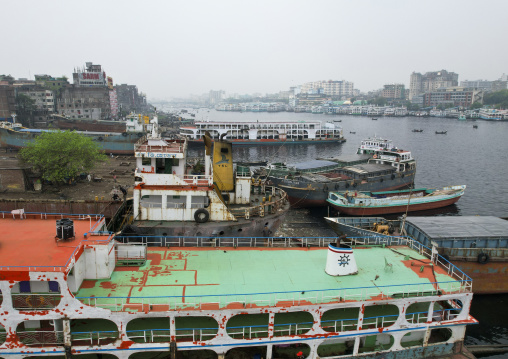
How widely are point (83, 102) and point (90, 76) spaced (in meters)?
21.7

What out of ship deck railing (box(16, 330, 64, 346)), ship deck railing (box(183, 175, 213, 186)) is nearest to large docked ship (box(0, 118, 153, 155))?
ship deck railing (box(183, 175, 213, 186))

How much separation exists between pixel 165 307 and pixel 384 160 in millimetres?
42326

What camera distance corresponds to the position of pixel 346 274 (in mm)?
14461

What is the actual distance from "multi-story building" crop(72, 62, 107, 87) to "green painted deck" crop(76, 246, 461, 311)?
403 ft

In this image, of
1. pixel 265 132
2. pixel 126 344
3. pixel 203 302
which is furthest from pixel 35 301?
pixel 265 132

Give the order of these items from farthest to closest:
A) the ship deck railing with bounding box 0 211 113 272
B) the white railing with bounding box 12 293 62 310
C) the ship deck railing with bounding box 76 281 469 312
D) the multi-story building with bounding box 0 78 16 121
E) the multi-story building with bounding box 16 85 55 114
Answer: the multi-story building with bounding box 16 85 55 114 < the multi-story building with bounding box 0 78 16 121 < the ship deck railing with bounding box 76 281 469 312 < the white railing with bounding box 12 293 62 310 < the ship deck railing with bounding box 0 211 113 272

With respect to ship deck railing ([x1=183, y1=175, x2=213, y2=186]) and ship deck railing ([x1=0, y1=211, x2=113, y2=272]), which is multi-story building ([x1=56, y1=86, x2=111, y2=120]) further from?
ship deck railing ([x1=0, y1=211, x2=113, y2=272])

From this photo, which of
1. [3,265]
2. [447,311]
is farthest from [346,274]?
[3,265]

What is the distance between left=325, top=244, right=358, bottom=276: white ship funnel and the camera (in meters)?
14.2

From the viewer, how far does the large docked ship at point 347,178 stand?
38.7 meters

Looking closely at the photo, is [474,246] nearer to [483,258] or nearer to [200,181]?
[483,258]

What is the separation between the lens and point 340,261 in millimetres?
14297

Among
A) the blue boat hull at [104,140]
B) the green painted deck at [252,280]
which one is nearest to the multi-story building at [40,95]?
the blue boat hull at [104,140]

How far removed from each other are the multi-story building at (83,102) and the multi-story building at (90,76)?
13405 millimetres
